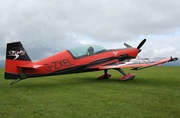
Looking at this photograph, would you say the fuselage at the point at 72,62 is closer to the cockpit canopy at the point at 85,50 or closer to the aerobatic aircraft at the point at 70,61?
the aerobatic aircraft at the point at 70,61

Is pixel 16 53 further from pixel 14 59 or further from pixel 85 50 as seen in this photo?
pixel 85 50

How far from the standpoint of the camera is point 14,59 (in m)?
9.25

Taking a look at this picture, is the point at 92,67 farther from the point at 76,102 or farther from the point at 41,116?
the point at 41,116

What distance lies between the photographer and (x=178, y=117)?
4180mm

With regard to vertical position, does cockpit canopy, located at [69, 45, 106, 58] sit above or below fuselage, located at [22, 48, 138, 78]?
above

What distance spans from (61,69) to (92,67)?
2.01 m

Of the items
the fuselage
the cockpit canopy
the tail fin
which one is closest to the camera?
the tail fin

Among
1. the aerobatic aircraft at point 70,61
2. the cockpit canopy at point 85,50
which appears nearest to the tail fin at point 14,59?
the aerobatic aircraft at point 70,61

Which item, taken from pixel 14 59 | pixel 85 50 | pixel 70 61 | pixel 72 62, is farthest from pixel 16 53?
pixel 85 50

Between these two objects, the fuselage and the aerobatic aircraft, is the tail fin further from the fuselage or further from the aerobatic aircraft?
the fuselage

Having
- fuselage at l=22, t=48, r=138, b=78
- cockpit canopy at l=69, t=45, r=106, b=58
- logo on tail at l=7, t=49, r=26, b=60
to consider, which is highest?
cockpit canopy at l=69, t=45, r=106, b=58

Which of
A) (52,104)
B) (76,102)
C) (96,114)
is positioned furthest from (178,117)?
(52,104)

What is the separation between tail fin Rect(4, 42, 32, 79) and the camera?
9.16m

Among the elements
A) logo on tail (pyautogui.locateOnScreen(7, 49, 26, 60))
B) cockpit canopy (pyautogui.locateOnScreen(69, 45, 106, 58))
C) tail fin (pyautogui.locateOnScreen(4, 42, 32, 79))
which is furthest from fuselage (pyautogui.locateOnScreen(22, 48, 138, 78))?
logo on tail (pyautogui.locateOnScreen(7, 49, 26, 60))
